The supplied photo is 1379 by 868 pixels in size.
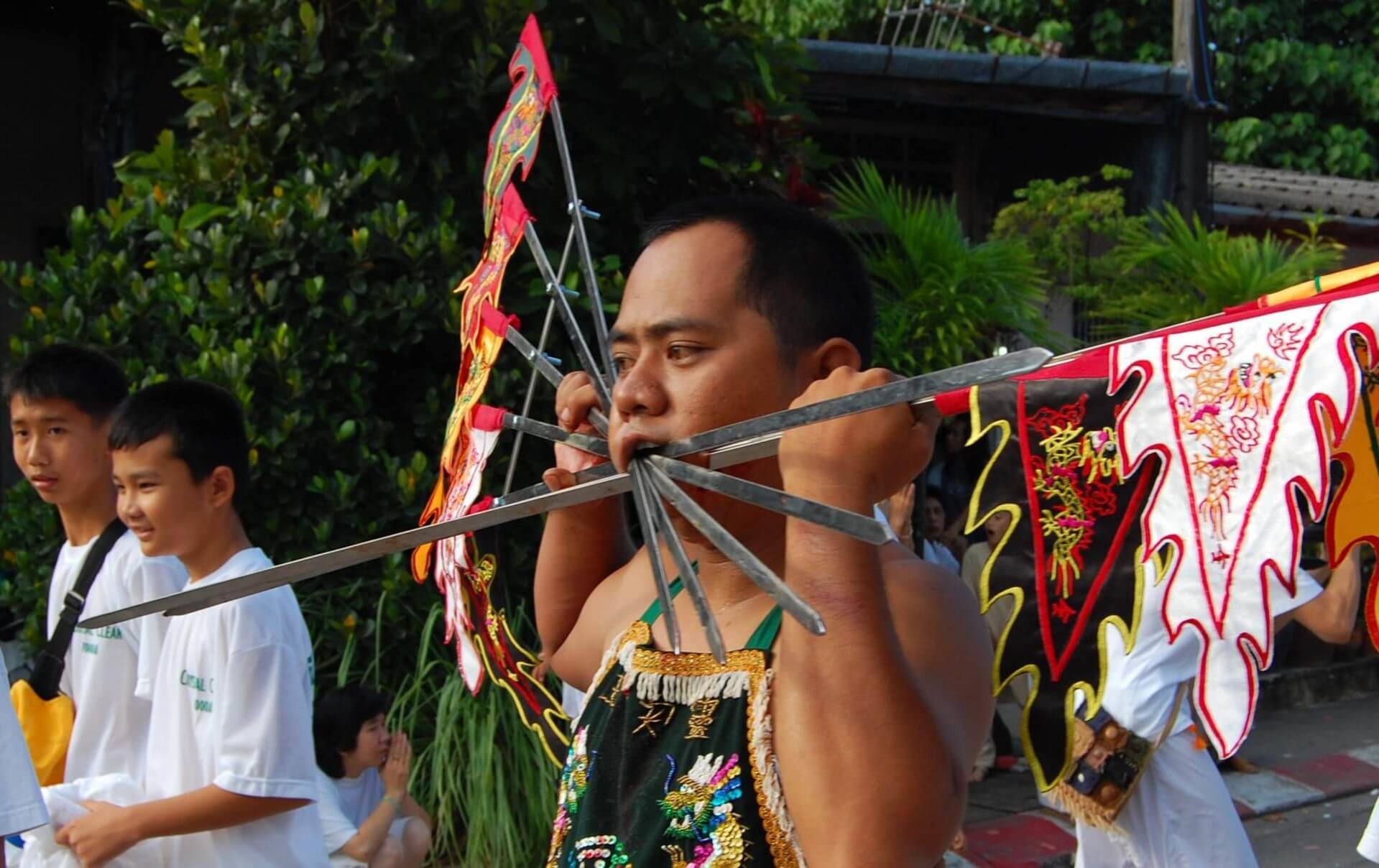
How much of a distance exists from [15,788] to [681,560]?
59.1 inches

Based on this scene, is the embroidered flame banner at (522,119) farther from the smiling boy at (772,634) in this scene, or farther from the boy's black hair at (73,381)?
the boy's black hair at (73,381)

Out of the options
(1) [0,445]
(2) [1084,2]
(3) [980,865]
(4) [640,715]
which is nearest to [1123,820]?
(3) [980,865]

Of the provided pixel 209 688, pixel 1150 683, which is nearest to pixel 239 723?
pixel 209 688

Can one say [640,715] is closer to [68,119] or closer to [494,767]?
[494,767]

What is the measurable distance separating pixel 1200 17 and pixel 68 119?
662cm

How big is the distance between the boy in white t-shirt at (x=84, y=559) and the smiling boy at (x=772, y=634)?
5.15 ft

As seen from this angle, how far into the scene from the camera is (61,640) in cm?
296

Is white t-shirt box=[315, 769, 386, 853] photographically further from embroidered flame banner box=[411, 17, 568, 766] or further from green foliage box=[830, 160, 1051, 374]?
green foliage box=[830, 160, 1051, 374]

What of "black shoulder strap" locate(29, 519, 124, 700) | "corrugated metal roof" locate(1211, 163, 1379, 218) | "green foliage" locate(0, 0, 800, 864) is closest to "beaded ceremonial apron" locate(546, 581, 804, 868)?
"black shoulder strap" locate(29, 519, 124, 700)

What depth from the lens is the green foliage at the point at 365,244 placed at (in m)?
4.29

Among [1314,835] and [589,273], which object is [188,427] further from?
[1314,835]

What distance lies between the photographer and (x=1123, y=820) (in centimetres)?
376

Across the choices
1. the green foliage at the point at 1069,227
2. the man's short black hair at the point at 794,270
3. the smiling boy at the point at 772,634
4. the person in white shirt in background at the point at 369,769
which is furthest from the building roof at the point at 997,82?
the smiling boy at the point at 772,634

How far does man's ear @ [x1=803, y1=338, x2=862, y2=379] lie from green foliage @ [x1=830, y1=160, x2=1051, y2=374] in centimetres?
360
